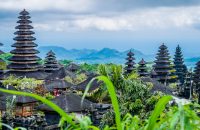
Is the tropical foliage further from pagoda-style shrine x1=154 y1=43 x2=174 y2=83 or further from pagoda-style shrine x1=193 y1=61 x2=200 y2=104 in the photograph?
pagoda-style shrine x1=154 y1=43 x2=174 y2=83

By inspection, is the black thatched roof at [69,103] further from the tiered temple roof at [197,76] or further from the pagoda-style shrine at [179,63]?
the pagoda-style shrine at [179,63]

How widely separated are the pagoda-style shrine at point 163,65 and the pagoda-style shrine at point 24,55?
44.7ft

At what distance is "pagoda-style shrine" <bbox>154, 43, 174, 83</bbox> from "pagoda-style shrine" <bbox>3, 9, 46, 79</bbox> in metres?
13.6

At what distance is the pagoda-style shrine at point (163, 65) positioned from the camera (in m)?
53.0

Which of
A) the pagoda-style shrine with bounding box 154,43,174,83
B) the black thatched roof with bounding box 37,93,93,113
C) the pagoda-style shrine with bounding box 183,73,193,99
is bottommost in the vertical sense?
the black thatched roof with bounding box 37,93,93,113

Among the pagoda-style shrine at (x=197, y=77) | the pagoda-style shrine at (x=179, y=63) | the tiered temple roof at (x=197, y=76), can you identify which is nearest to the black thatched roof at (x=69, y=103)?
the pagoda-style shrine at (x=197, y=77)

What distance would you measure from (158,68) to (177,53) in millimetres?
18733

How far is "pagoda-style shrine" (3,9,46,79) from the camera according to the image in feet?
155

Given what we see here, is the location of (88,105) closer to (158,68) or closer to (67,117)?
(67,117)

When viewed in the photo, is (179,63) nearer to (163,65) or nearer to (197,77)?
(163,65)

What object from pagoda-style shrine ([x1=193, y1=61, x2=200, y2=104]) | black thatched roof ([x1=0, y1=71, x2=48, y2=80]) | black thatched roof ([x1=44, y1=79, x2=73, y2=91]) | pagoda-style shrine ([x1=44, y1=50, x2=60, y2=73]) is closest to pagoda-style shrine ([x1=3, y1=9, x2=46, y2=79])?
black thatched roof ([x1=0, y1=71, x2=48, y2=80])

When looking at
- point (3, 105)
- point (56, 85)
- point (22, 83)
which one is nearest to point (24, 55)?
point (22, 83)

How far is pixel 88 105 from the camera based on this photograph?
25.1 meters

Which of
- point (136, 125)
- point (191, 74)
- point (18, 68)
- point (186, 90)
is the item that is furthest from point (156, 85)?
point (136, 125)
